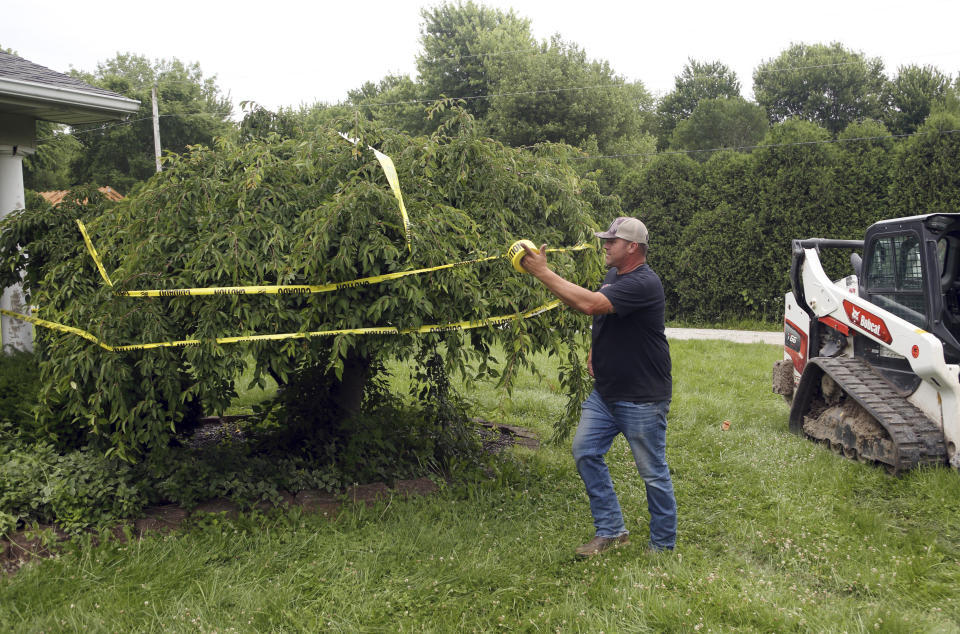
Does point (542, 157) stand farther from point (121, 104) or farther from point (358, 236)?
point (121, 104)

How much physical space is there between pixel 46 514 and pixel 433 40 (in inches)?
1186

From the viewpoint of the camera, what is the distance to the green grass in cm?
322

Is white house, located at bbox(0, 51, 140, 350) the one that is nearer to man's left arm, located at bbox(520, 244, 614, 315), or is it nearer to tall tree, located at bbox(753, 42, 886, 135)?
man's left arm, located at bbox(520, 244, 614, 315)

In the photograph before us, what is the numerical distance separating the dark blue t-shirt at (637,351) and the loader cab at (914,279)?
8.47 feet

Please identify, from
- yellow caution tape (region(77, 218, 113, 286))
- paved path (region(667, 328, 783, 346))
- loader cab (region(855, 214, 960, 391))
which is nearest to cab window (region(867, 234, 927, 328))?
loader cab (region(855, 214, 960, 391))

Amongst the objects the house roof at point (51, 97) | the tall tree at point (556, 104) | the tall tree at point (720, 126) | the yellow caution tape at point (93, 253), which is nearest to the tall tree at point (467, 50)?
the tall tree at point (556, 104)

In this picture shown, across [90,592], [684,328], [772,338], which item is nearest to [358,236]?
[90,592]

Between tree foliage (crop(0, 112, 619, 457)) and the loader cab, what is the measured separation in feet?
8.05

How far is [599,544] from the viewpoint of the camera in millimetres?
4016

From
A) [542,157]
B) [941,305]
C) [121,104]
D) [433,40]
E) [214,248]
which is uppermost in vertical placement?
[433,40]

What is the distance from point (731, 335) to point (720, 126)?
2133 cm

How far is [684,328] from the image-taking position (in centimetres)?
1518

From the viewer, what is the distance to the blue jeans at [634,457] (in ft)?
12.7

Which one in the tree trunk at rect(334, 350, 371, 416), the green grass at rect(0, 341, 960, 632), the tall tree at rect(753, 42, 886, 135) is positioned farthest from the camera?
the tall tree at rect(753, 42, 886, 135)
